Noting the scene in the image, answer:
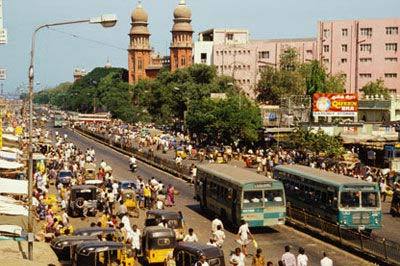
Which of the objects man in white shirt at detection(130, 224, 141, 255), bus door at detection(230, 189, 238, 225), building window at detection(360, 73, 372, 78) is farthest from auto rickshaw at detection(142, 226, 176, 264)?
building window at detection(360, 73, 372, 78)

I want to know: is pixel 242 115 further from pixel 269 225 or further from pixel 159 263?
pixel 159 263

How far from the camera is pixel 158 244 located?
21.8 meters

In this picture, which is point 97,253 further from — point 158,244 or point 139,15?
point 139,15

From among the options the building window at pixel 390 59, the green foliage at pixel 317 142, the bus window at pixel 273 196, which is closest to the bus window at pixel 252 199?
the bus window at pixel 273 196

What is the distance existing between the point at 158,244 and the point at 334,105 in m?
49.3

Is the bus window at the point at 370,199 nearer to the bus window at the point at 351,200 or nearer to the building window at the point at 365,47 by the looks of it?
the bus window at the point at 351,200

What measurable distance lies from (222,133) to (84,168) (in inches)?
823

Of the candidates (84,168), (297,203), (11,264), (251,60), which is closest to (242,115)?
(84,168)

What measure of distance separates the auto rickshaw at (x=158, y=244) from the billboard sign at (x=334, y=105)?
48090 millimetres

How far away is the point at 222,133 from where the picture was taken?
2554 inches

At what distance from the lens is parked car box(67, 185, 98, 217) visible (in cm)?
3162

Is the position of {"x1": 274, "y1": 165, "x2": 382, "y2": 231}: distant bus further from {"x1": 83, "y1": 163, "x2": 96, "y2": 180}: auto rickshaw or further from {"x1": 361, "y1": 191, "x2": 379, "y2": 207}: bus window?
{"x1": 83, "y1": 163, "x2": 96, "y2": 180}: auto rickshaw

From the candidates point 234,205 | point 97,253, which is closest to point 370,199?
point 234,205

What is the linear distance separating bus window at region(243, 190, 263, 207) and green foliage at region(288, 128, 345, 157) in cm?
2769
